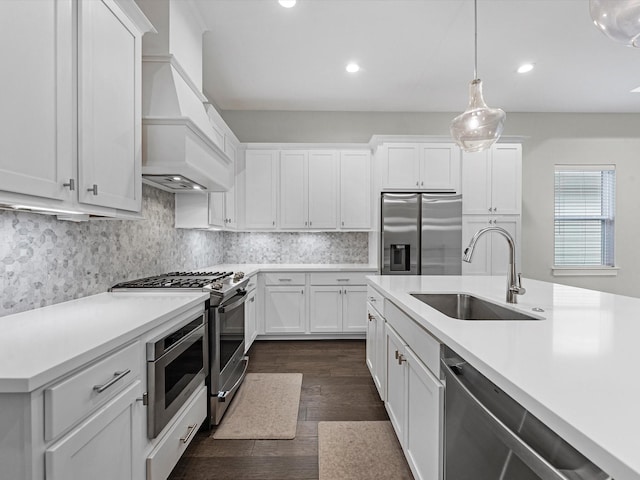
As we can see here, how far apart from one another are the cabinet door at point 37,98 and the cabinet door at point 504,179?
419 cm

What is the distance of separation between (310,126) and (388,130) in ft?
3.47

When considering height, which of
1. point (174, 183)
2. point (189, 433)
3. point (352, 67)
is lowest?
point (189, 433)

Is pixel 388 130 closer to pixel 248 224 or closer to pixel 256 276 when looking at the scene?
pixel 248 224

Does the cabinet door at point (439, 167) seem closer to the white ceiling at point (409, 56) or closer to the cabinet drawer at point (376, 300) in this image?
the white ceiling at point (409, 56)

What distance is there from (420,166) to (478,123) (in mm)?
1908

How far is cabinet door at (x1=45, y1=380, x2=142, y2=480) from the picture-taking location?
96cm

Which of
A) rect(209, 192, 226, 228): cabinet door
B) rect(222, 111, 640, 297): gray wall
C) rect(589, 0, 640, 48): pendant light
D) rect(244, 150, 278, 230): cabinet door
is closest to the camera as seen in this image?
rect(589, 0, 640, 48): pendant light

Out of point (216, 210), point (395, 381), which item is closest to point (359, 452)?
point (395, 381)

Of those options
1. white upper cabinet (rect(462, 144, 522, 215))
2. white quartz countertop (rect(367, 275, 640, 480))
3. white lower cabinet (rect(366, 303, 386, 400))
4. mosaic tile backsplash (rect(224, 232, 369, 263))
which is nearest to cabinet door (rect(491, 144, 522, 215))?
white upper cabinet (rect(462, 144, 522, 215))

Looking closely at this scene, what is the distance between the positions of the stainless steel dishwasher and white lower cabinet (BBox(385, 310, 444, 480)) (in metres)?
0.07

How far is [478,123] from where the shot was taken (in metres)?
2.27

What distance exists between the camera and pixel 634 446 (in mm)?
513

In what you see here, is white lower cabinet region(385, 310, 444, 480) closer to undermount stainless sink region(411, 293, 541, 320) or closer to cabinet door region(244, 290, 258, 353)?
undermount stainless sink region(411, 293, 541, 320)

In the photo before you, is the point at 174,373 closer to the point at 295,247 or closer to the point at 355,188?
the point at 295,247
